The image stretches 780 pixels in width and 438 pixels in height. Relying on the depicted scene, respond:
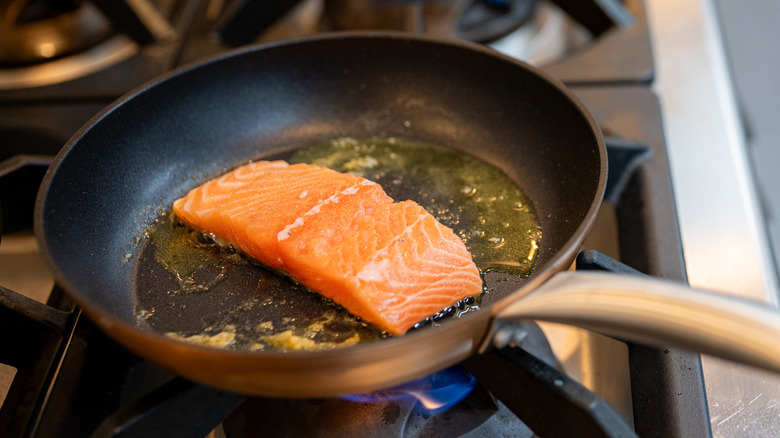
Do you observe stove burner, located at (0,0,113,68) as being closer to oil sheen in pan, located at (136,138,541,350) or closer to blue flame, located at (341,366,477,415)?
oil sheen in pan, located at (136,138,541,350)

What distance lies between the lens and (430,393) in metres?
1.05

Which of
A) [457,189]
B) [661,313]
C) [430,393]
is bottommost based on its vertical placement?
[430,393]

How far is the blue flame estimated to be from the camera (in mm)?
1037

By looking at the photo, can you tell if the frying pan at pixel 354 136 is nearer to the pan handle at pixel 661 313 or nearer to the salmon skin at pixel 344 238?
the pan handle at pixel 661 313

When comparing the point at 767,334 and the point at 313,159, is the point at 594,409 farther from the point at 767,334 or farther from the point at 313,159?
the point at 313,159

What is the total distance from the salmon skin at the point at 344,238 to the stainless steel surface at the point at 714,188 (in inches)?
19.7

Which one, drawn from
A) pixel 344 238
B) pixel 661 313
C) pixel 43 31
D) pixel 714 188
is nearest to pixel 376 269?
pixel 344 238

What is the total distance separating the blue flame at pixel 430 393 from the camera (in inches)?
40.8

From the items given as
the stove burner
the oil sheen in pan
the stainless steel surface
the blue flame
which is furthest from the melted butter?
the stove burner

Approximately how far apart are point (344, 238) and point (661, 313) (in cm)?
61

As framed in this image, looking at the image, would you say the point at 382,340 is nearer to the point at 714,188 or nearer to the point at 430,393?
the point at 430,393

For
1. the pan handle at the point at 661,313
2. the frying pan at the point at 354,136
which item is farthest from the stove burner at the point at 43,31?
the pan handle at the point at 661,313

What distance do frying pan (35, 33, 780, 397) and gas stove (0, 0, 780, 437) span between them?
12cm

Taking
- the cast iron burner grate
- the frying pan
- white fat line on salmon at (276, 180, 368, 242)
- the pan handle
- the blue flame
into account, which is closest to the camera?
the pan handle
